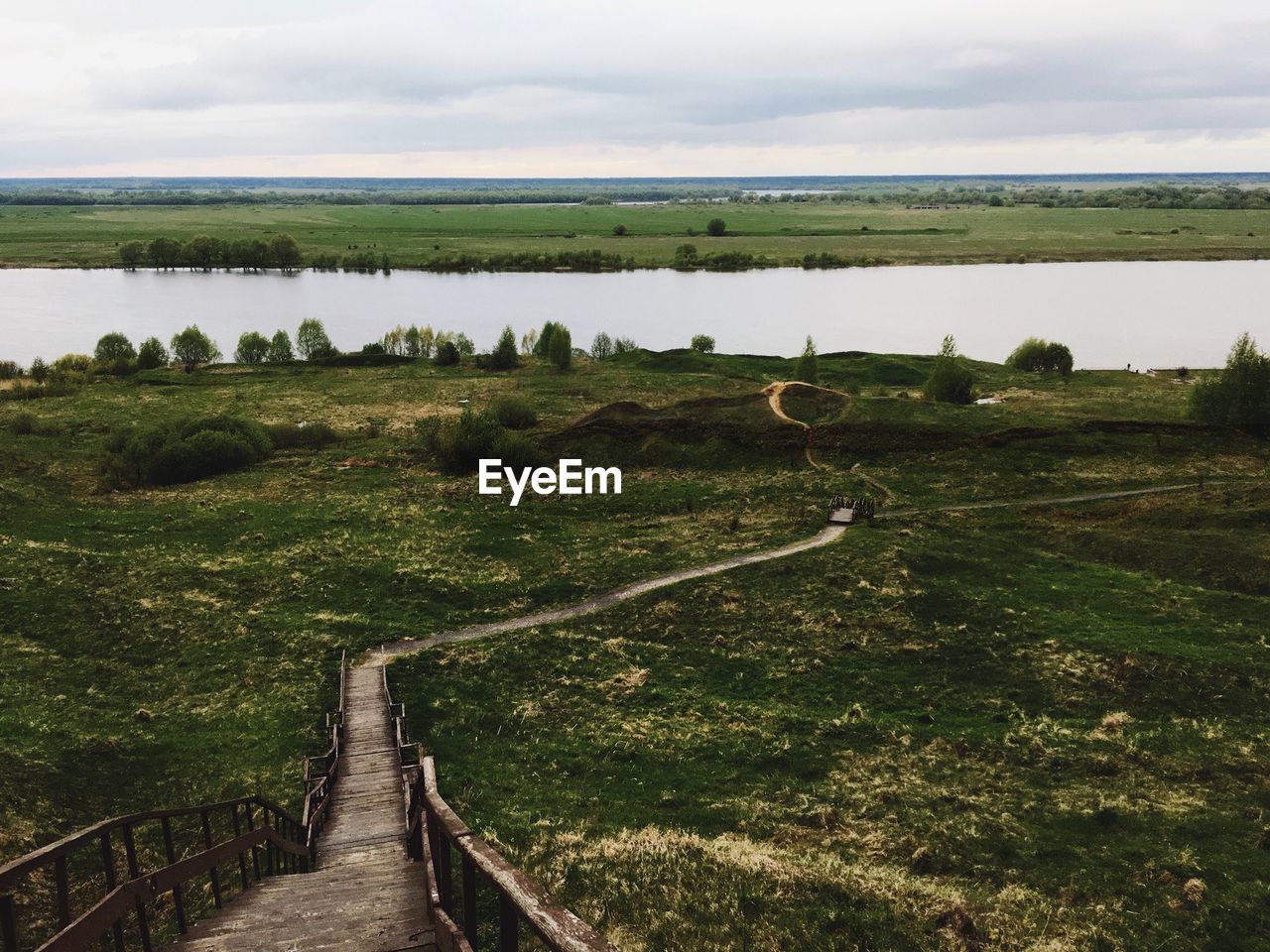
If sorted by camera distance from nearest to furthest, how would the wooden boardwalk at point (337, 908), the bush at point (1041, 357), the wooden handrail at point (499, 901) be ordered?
the wooden handrail at point (499, 901) < the wooden boardwalk at point (337, 908) < the bush at point (1041, 357)

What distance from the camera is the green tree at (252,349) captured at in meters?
106

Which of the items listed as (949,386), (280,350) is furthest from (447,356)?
(949,386)

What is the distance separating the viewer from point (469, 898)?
6.91m

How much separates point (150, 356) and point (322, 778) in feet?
325

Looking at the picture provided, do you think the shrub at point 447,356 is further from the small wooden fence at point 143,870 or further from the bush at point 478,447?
the small wooden fence at point 143,870

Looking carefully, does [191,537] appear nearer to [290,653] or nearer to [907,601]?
[290,653]

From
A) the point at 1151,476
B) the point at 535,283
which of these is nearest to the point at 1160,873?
the point at 1151,476

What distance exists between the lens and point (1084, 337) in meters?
122

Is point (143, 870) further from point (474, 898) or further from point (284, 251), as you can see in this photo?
point (284, 251)

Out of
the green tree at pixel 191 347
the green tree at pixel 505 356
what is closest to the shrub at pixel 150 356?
the green tree at pixel 191 347

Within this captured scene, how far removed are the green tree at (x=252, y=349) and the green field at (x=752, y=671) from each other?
157ft

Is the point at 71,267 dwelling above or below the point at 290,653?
above

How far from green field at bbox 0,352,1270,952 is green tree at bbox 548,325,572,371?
39.0 m

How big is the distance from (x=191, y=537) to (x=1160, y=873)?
45.0 m
